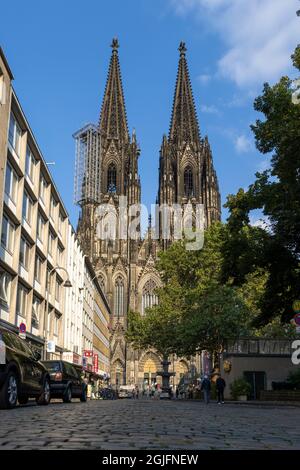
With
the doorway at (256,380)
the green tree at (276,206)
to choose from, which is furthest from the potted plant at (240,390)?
the green tree at (276,206)

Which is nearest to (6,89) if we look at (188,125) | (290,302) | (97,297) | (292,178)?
(292,178)

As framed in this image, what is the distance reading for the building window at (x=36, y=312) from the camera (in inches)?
1406

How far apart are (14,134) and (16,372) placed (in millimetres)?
19488

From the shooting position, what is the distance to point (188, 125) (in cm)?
10762

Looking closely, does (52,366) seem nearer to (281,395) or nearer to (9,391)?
(9,391)

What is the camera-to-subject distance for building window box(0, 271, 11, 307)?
28.2 meters

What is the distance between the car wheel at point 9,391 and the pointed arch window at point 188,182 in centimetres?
8936

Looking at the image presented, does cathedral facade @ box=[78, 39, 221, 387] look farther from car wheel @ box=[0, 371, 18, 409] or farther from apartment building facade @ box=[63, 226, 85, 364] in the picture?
car wheel @ box=[0, 371, 18, 409]

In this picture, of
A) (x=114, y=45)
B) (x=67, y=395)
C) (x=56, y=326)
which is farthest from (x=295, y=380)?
(x=114, y=45)

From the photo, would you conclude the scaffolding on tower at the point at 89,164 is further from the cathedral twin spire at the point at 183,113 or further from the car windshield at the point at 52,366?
the car windshield at the point at 52,366

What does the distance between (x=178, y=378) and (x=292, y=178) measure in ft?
245
